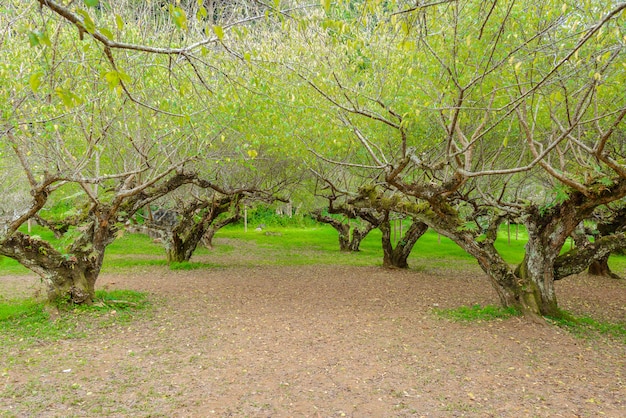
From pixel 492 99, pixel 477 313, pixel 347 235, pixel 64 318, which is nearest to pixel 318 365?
pixel 477 313

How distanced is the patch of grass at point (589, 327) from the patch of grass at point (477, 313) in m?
0.84

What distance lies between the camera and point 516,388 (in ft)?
21.1

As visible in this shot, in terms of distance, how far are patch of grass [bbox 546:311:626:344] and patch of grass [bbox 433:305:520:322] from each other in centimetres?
84

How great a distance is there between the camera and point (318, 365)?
7375 mm

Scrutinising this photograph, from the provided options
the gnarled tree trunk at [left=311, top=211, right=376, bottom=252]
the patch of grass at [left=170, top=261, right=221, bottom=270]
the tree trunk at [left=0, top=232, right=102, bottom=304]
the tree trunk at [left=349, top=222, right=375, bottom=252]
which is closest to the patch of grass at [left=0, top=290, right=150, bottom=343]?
the tree trunk at [left=0, top=232, right=102, bottom=304]

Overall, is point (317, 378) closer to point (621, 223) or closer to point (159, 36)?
point (159, 36)

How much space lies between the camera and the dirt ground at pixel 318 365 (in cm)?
581

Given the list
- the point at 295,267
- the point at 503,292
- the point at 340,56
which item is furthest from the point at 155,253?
the point at 503,292

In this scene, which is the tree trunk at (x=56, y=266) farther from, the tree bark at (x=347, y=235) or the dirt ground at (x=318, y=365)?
the tree bark at (x=347, y=235)

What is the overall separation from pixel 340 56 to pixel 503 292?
6606 millimetres

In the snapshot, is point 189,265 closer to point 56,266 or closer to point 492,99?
point 56,266

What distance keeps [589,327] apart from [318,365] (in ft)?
19.7

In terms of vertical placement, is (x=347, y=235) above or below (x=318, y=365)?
above

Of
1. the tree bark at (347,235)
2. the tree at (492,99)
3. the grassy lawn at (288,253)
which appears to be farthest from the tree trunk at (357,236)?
the tree at (492,99)
